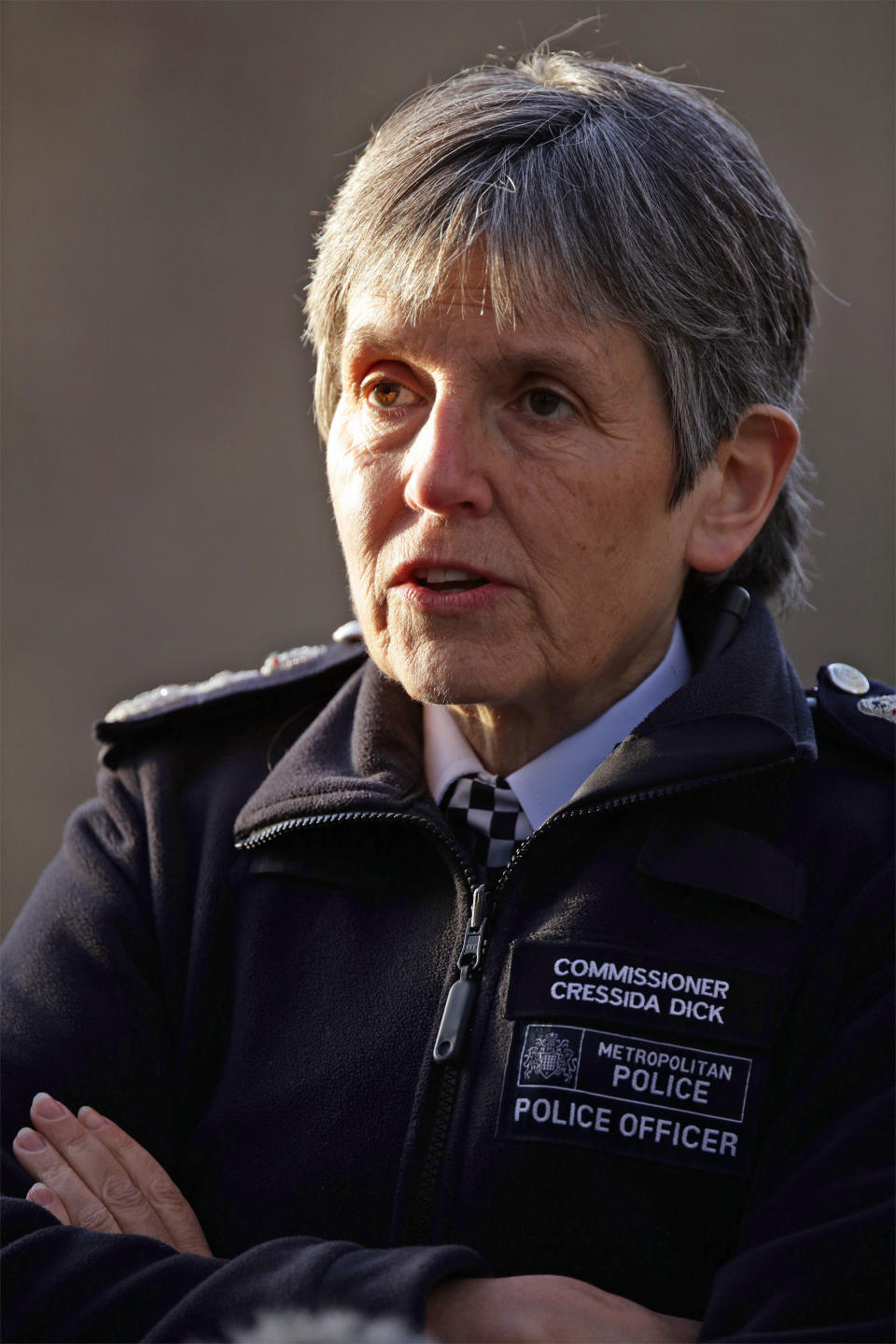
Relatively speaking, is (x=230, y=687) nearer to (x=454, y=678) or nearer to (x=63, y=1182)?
(x=454, y=678)

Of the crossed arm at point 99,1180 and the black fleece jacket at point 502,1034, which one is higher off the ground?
the black fleece jacket at point 502,1034

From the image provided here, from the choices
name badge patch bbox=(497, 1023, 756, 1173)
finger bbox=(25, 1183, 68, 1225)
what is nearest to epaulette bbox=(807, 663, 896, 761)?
name badge patch bbox=(497, 1023, 756, 1173)

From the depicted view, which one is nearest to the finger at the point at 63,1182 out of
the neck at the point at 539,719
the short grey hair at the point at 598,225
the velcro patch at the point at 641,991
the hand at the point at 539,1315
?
the hand at the point at 539,1315

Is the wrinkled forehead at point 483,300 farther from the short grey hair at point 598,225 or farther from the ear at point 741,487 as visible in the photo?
the ear at point 741,487

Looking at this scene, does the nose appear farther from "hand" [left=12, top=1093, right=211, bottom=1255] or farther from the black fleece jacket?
"hand" [left=12, top=1093, right=211, bottom=1255]

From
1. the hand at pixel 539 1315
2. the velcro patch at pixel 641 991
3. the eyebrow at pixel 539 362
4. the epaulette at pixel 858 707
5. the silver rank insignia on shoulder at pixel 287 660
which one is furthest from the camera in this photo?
the silver rank insignia on shoulder at pixel 287 660

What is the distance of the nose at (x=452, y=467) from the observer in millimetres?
1970

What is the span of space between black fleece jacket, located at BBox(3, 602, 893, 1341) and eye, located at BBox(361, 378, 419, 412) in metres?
0.51

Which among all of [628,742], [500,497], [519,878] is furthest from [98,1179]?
[500,497]

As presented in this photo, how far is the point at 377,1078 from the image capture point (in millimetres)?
1958

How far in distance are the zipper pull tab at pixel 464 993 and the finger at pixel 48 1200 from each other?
0.60 metres

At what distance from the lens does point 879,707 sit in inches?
→ 85.1

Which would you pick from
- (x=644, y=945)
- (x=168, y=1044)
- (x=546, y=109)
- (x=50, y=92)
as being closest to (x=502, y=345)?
(x=546, y=109)

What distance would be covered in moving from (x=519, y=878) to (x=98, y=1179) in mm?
765
